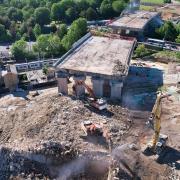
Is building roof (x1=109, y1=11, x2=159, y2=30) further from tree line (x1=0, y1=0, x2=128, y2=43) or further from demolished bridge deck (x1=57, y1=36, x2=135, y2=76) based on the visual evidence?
tree line (x1=0, y1=0, x2=128, y2=43)

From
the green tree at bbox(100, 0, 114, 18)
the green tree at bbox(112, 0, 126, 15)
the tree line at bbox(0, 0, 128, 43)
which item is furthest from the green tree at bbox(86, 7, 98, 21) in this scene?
the green tree at bbox(112, 0, 126, 15)

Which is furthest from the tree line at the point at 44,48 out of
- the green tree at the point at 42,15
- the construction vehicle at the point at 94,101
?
the green tree at the point at 42,15

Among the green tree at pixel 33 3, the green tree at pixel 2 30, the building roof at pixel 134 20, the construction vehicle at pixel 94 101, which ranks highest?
the building roof at pixel 134 20

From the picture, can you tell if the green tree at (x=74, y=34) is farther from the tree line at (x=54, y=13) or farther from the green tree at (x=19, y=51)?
the tree line at (x=54, y=13)

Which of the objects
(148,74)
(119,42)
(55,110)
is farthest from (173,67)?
(55,110)

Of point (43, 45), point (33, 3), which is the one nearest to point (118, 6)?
point (33, 3)
